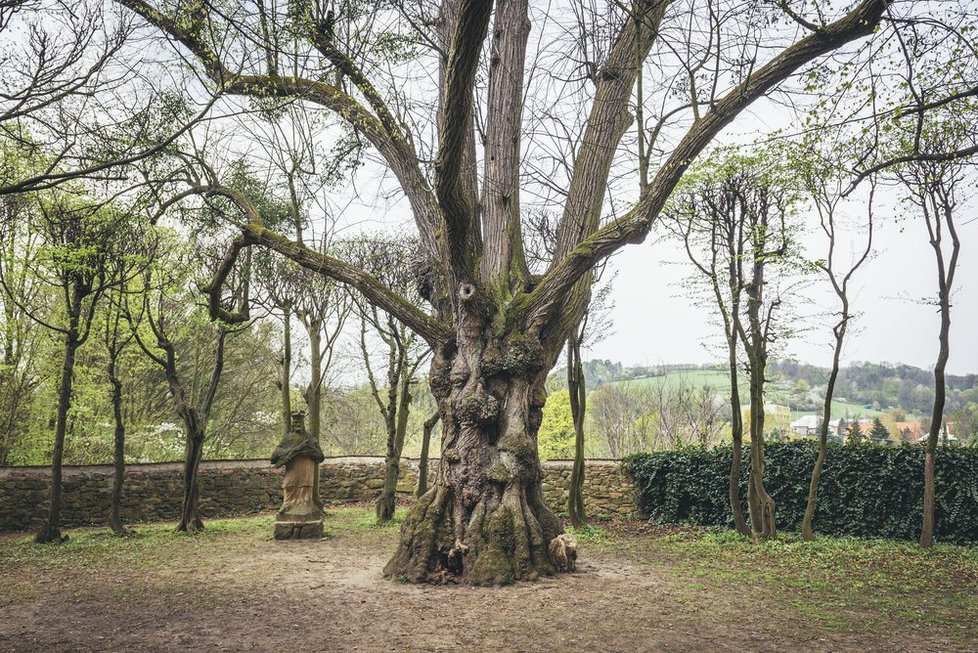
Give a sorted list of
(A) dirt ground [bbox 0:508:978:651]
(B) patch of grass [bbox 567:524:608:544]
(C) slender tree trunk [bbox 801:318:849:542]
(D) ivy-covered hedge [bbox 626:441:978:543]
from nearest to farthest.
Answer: (A) dirt ground [bbox 0:508:978:651]
(C) slender tree trunk [bbox 801:318:849:542]
(D) ivy-covered hedge [bbox 626:441:978:543]
(B) patch of grass [bbox 567:524:608:544]

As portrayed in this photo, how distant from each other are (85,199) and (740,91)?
11.4 meters

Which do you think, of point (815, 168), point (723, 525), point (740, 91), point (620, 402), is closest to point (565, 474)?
point (723, 525)

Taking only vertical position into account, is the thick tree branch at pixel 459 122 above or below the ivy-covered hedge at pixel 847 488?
above

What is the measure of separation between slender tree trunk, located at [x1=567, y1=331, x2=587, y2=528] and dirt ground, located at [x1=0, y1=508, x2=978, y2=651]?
274 centimetres

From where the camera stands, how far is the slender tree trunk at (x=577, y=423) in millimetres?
11031

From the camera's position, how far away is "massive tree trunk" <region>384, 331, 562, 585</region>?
6.52m

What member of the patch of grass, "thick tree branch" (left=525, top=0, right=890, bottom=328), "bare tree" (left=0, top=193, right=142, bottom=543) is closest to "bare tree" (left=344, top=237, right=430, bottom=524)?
the patch of grass

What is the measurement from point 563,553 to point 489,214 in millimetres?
4201

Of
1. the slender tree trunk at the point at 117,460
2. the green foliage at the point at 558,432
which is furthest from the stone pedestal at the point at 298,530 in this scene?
the green foliage at the point at 558,432

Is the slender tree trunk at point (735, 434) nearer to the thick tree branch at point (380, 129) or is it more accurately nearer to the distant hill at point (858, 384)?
the thick tree branch at point (380, 129)

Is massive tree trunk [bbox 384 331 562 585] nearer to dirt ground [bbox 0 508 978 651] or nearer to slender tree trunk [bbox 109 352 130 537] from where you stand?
dirt ground [bbox 0 508 978 651]

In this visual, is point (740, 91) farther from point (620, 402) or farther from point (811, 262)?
point (620, 402)

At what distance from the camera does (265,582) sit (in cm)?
679

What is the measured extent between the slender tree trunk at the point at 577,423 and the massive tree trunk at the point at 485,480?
373 cm
